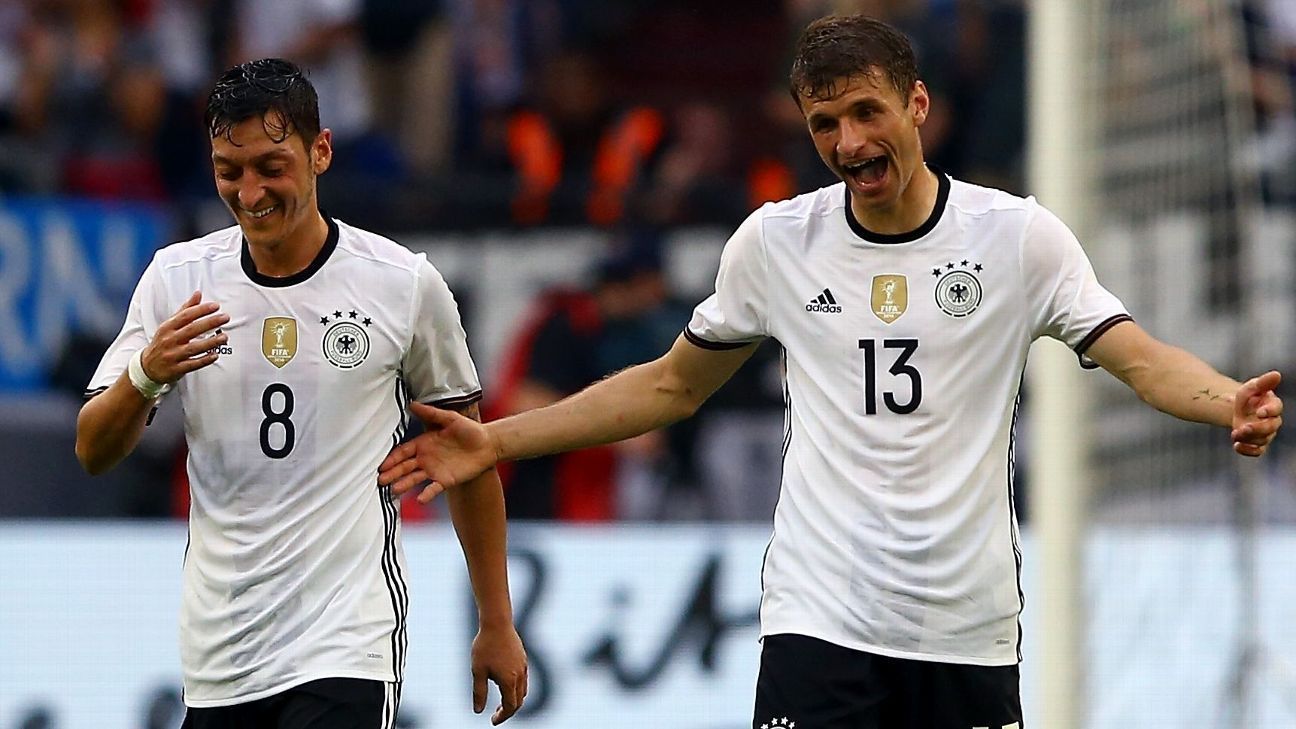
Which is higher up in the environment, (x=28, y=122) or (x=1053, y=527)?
(x=28, y=122)

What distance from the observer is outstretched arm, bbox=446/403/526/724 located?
16.0 feet

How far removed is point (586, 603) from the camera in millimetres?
7762

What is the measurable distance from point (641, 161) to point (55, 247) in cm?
309

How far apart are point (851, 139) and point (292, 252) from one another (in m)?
1.33

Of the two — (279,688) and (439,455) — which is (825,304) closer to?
(439,455)

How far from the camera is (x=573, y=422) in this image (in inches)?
192

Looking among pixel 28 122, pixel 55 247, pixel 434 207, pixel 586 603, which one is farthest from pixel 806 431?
pixel 28 122

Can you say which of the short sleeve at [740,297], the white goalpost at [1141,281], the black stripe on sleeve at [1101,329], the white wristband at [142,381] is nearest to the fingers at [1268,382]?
the black stripe on sleeve at [1101,329]

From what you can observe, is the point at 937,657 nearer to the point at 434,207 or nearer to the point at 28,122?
the point at 434,207

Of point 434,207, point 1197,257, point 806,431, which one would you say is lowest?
point 806,431

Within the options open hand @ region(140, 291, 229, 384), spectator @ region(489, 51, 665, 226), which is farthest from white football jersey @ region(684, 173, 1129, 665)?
spectator @ region(489, 51, 665, 226)

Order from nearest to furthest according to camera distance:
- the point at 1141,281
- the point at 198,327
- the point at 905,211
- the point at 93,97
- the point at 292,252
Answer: the point at 198,327, the point at 905,211, the point at 292,252, the point at 1141,281, the point at 93,97

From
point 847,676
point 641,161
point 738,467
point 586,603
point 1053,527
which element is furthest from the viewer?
point 641,161

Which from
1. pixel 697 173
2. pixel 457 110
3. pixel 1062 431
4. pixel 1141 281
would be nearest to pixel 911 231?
pixel 1062 431
